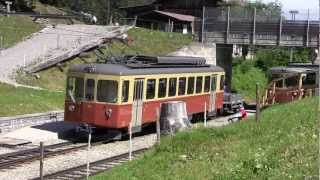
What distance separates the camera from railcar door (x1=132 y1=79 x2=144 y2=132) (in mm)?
23859

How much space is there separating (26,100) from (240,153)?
19290mm

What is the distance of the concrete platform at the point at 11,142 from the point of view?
72.0 ft

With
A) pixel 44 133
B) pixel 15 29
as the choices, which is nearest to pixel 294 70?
pixel 44 133

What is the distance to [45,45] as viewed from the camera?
4700cm

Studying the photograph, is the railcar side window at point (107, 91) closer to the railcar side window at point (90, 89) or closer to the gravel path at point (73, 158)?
the railcar side window at point (90, 89)

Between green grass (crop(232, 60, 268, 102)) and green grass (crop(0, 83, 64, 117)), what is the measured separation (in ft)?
90.5

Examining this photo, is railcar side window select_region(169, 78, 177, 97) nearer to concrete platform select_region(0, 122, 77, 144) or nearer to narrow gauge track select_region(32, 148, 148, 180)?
concrete platform select_region(0, 122, 77, 144)

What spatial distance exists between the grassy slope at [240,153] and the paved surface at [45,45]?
77.8 ft

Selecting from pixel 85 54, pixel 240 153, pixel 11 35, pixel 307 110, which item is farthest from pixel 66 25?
pixel 240 153

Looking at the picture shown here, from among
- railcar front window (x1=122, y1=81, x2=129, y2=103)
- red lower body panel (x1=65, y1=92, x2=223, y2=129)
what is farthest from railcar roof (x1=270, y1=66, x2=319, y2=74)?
railcar front window (x1=122, y1=81, x2=129, y2=103)

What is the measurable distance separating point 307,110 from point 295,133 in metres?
3.82

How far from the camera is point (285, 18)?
1986 inches

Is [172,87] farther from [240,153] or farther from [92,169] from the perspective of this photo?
[240,153]

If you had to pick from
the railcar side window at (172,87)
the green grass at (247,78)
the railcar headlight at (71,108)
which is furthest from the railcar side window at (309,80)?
the green grass at (247,78)
